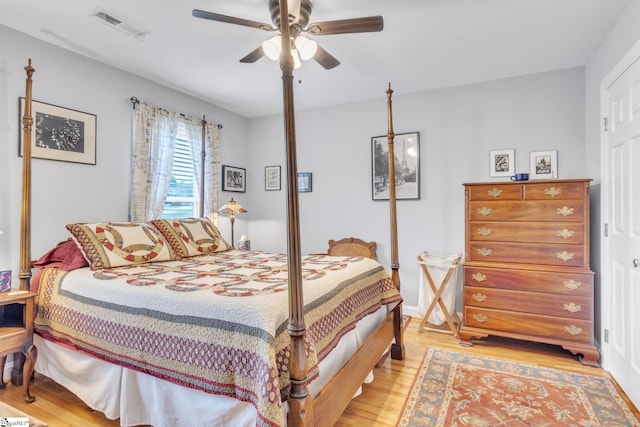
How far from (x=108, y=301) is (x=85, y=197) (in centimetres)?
147

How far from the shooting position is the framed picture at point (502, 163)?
343 cm

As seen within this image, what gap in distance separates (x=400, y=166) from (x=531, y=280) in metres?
1.77

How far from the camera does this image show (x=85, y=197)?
9.45 feet

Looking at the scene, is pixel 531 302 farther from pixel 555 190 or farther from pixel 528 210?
pixel 555 190

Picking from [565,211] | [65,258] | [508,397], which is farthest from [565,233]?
[65,258]

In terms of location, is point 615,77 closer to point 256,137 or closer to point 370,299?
point 370,299

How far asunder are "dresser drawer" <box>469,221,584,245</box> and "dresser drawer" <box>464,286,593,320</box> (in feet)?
1.47

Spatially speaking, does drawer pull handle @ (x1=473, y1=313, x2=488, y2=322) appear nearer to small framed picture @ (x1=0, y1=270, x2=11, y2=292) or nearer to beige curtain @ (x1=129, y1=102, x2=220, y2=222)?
beige curtain @ (x1=129, y1=102, x2=220, y2=222)

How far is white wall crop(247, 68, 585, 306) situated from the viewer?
3287 mm

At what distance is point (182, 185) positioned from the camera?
3.82 m

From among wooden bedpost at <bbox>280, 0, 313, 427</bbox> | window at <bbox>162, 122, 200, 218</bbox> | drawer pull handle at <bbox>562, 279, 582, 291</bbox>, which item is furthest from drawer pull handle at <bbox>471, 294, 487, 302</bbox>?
window at <bbox>162, 122, 200, 218</bbox>

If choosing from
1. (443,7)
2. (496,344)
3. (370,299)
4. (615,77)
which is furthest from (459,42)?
(496,344)

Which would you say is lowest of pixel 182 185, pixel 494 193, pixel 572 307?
pixel 572 307

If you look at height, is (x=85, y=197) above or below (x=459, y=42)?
below
